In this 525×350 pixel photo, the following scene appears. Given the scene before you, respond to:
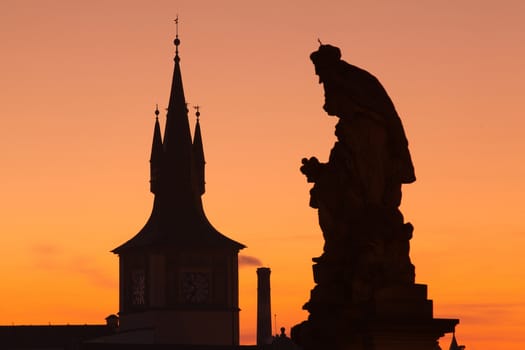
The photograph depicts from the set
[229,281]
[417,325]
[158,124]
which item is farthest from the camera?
[158,124]

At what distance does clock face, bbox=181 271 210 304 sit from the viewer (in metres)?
139

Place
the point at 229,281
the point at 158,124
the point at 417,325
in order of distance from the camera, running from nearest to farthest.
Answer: the point at 417,325 → the point at 229,281 → the point at 158,124

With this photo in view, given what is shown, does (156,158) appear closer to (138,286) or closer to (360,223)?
(138,286)

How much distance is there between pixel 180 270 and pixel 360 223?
4954 inches

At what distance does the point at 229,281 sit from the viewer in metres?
139

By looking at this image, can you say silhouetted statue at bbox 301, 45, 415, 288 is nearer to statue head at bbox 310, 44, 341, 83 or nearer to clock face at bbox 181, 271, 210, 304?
statue head at bbox 310, 44, 341, 83

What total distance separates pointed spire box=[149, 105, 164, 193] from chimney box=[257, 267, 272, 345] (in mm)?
9935

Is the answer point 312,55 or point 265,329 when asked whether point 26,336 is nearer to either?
point 265,329

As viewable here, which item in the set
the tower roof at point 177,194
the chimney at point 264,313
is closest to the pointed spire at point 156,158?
the tower roof at point 177,194

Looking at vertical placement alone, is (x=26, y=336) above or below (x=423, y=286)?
above

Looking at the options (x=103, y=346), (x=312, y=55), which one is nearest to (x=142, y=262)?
(x=103, y=346)

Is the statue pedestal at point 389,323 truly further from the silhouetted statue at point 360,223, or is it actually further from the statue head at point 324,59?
the statue head at point 324,59

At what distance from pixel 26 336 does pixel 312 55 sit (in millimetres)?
134023

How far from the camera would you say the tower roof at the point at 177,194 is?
13788 cm
